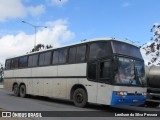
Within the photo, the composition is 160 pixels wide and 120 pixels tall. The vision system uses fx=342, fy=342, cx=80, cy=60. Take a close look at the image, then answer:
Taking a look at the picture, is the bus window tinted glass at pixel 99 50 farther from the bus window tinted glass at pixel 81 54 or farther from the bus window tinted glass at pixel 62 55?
the bus window tinted glass at pixel 62 55

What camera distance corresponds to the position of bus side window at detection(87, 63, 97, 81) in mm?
16469

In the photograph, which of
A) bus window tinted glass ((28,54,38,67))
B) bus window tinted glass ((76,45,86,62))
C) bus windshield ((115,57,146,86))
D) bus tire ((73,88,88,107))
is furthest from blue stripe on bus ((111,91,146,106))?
bus window tinted glass ((28,54,38,67))

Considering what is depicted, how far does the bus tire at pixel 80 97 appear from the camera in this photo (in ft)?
56.7

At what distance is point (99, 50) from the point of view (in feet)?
54.3

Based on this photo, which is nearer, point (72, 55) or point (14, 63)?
point (72, 55)

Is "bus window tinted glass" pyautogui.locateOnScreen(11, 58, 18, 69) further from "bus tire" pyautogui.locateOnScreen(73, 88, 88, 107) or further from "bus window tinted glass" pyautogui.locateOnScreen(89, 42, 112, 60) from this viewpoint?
"bus window tinted glass" pyautogui.locateOnScreen(89, 42, 112, 60)

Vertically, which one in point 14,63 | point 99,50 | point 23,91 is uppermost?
point 99,50

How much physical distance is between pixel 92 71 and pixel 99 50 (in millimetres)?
1081

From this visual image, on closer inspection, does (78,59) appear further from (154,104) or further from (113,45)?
(154,104)

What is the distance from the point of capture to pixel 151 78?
2044 cm

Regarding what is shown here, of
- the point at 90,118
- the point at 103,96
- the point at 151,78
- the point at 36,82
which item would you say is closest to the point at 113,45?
the point at 103,96

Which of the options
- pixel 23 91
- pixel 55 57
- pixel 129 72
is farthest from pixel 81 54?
pixel 23 91

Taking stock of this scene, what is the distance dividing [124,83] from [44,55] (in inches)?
303

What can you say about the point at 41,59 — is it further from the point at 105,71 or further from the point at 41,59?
the point at 105,71
